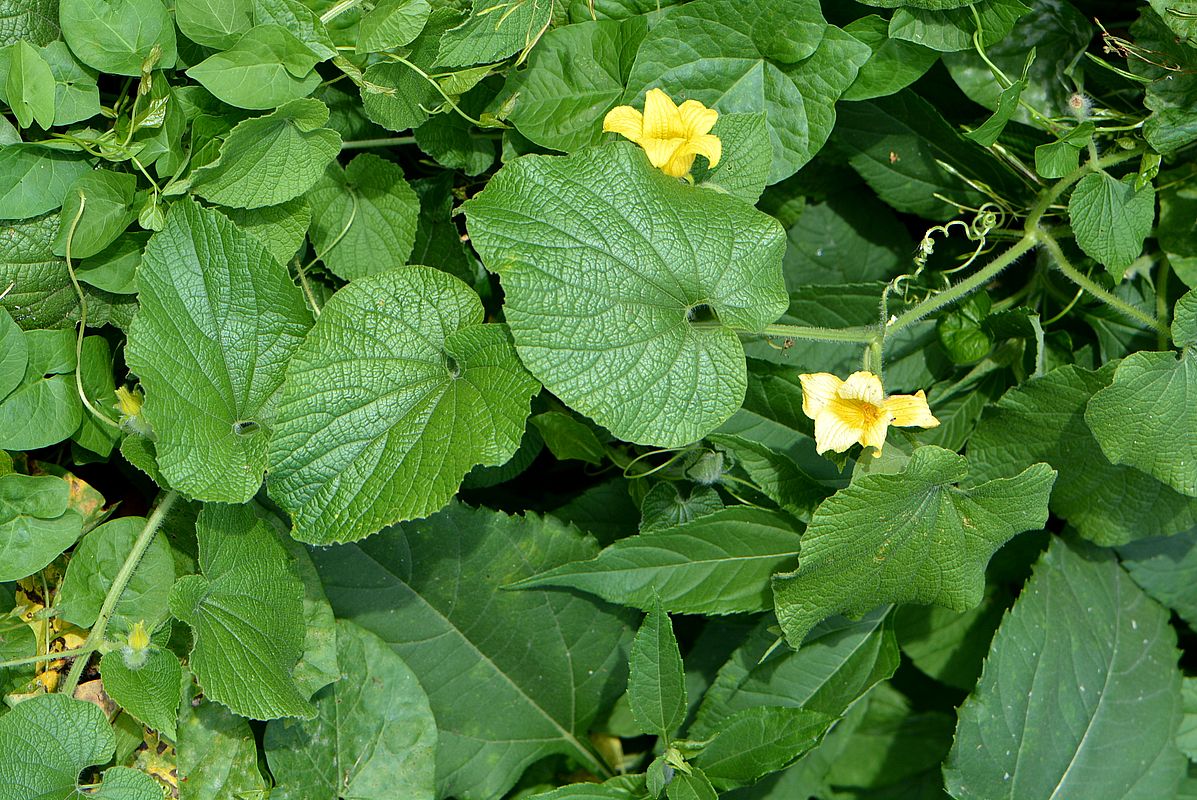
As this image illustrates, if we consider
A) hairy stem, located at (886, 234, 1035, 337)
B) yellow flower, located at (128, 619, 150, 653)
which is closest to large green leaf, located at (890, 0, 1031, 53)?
hairy stem, located at (886, 234, 1035, 337)

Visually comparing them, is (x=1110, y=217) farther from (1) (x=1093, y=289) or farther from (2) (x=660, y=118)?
(2) (x=660, y=118)

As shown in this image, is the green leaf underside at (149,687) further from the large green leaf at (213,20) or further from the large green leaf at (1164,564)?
the large green leaf at (1164,564)

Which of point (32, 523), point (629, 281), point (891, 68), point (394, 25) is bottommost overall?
point (32, 523)

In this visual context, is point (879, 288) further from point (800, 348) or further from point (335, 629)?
point (335, 629)

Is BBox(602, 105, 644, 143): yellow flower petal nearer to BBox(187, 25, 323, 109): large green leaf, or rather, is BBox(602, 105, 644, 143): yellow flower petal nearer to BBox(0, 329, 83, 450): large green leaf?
BBox(187, 25, 323, 109): large green leaf

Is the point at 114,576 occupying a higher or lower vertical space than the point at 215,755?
higher

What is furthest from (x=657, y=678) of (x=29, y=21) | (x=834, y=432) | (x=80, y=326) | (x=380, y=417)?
(x=29, y=21)
